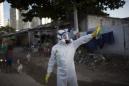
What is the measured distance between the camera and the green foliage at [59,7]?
26.1 metres

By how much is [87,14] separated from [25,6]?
244 inches

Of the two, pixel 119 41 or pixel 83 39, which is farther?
pixel 119 41

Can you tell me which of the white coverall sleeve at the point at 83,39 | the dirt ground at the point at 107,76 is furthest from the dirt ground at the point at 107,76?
the white coverall sleeve at the point at 83,39

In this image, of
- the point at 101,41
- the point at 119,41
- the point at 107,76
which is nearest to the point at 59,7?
the point at 101,41

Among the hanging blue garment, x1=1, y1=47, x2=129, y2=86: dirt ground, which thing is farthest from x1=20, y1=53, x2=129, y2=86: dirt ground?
the hanging blue garment

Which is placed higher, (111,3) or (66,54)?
(111,3)

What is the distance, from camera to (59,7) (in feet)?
88.1

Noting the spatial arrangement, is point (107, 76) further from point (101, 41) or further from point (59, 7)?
point (59, 7)

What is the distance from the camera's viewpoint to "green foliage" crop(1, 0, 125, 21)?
26.1 m

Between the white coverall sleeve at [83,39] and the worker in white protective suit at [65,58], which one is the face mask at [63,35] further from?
the white coverall sleeve at [83,39]

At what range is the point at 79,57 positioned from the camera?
2086cm

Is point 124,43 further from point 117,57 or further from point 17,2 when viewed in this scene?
point 17,2

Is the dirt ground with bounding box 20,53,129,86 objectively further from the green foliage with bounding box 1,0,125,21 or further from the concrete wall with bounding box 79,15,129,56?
the green foliage with bounding box 1,0,125,21

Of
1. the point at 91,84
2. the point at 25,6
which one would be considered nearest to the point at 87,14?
the point at 25,6
